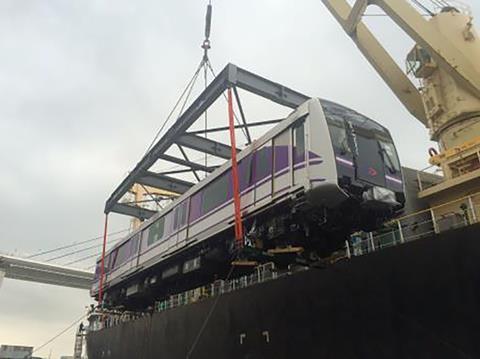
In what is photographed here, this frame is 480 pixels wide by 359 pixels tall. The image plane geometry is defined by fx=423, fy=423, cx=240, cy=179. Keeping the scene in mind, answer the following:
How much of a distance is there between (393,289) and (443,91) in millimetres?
10660

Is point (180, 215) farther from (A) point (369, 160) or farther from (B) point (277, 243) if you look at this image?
(A) point (369, 160)

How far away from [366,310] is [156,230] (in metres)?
7.45

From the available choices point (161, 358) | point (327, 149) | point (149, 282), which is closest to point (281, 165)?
point (327, 149)

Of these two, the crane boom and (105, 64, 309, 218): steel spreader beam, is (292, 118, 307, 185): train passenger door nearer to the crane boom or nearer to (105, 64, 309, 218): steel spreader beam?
(105, 64, 309, 218): steel spreader beam

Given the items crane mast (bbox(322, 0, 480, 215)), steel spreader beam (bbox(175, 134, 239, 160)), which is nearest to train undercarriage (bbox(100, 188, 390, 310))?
steel spreader beam (bbox(175, 134, 239, 160))

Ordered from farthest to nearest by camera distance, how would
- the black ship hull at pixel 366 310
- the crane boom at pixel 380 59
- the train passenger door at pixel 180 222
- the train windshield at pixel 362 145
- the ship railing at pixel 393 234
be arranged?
the crane boom at pixel 380 59, the train passenger door at pixel 180 222, the ship railing at pixel 393 234, the train windshield at pixel 362 145, the black ship hull at pixel 366 310

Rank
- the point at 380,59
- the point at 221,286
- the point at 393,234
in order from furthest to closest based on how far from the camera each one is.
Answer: the point at 380,59, the point at 221,286, the point at 393,234

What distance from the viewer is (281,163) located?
26.9 feet

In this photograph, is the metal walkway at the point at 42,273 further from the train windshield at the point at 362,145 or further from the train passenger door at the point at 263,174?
the train windshield at the point at 362,145

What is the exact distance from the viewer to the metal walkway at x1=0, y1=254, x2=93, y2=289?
122ft

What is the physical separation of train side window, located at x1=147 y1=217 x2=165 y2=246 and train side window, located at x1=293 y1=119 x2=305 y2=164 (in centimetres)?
652

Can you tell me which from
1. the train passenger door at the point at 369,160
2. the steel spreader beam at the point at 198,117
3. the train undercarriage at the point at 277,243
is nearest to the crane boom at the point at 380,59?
the steel spreader beam at the point at 198,117

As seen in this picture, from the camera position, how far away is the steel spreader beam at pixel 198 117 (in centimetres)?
1109

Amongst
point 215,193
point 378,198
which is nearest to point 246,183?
point 215,193
